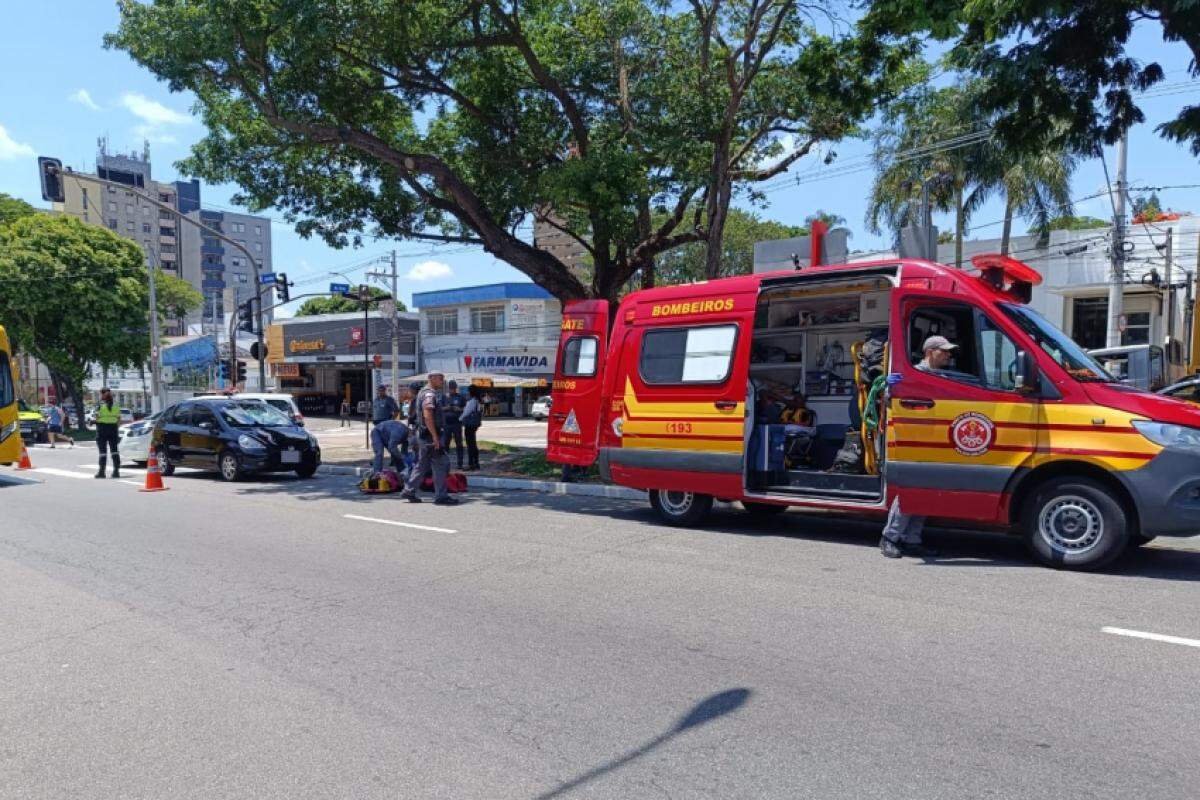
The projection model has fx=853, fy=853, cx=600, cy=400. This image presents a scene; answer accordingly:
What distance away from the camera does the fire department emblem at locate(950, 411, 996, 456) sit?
24.3 feet

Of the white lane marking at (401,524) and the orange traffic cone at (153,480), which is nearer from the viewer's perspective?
the white lane marking at (401,524)

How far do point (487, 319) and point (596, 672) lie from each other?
4586cm

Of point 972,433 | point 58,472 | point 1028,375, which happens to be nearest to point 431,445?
point 972,433

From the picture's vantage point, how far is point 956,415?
7.59 meters

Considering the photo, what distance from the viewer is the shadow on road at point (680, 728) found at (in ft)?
11.5

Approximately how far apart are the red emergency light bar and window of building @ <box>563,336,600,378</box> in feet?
18.1

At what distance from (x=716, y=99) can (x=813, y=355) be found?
5.67 metres

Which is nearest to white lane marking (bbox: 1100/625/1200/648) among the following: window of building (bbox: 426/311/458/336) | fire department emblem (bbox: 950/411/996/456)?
fire department emblem (bbox: 950/411/996/456)

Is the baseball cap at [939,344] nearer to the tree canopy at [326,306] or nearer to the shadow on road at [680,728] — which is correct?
the shadow on road at [680,728]

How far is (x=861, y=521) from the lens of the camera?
33.1ft

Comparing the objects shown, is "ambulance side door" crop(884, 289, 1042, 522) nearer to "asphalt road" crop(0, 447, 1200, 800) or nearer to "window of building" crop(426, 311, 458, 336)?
"asphalt road" crop(0, 447, 1200, 800)

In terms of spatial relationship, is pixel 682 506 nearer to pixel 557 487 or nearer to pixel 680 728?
pixel 557 487

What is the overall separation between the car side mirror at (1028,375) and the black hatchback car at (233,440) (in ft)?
43.2

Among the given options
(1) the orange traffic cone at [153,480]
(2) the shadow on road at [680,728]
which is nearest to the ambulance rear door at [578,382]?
(1) the orange traffic cone at [153,480]
